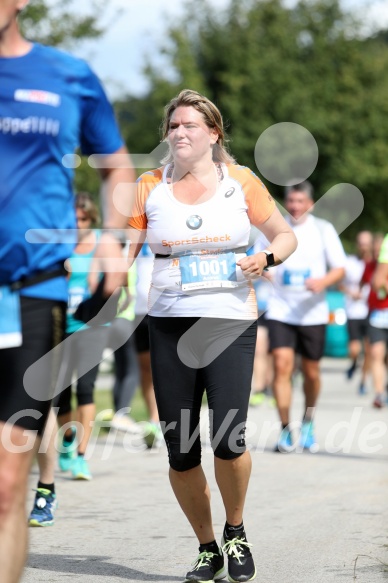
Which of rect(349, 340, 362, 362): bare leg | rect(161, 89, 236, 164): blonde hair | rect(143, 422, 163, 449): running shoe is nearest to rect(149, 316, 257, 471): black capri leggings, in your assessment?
rect(161, 89, 236, 164): blonde hair

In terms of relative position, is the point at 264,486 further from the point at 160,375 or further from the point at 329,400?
the point at 329,400

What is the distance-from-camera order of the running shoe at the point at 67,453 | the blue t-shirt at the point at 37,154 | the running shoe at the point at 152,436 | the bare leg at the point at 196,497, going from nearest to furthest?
the blue t-shirt at the point at 37,154 < the bare leg at the point at 196,497 < the running shoe at the point at 67,453 < the running shoe at the point at 152,436

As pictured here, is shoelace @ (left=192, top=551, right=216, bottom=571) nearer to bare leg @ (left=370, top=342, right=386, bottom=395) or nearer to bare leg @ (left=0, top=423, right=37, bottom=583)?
bare leg @ (left=0, top=423, right=37, bottom=583)

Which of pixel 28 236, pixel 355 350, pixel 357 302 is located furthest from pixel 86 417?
pixel 357 302

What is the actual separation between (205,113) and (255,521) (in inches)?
99.4

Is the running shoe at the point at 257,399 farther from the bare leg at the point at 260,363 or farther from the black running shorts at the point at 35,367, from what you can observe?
the black running shorts at the point at 35,367

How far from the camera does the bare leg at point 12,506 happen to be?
11.9ft

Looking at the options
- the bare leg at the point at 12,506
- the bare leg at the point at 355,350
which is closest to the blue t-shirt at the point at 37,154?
the bare leg at the point at 12,506

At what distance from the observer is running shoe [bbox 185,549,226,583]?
5.28m

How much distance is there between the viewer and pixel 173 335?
5.33m

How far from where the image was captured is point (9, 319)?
377 centimetres

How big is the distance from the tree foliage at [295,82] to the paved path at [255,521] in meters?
34.2

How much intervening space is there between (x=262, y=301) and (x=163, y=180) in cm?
1078

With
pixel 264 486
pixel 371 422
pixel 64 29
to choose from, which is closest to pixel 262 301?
pixel 371 422
